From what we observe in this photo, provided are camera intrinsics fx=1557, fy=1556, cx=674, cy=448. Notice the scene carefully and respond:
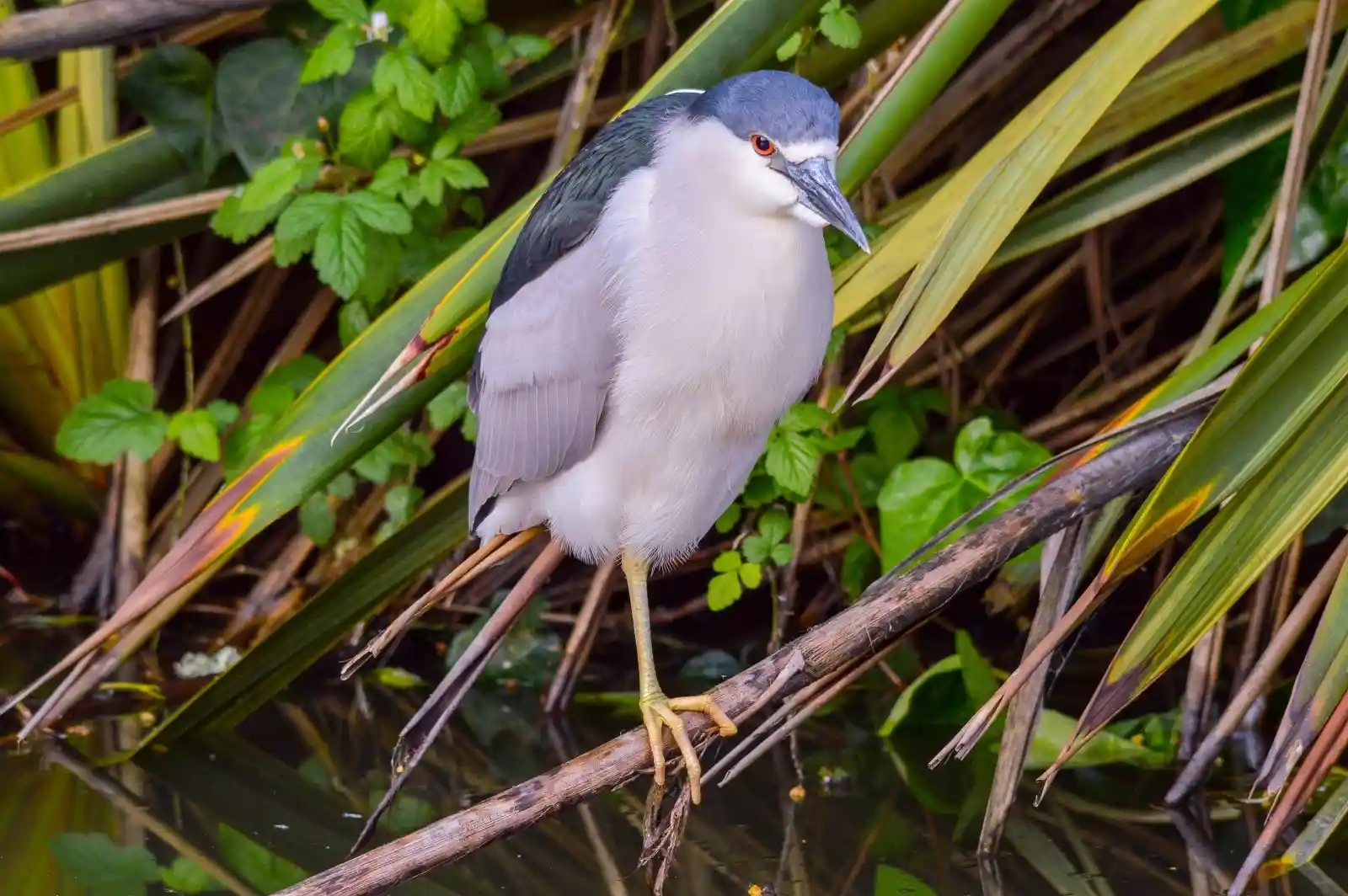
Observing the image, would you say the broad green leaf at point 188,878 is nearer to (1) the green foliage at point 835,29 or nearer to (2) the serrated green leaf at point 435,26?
(2) the serrated green leaf at point 435,26

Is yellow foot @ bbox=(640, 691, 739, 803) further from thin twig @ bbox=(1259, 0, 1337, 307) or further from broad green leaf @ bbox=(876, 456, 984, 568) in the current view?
thin twig @ bbox=(1259, 0, 1337, 307)

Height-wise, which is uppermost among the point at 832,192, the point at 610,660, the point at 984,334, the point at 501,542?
the point at 832,192

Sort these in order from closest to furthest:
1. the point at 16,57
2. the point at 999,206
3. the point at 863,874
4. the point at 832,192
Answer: the point at 832,192
the point at 999,206
the point at 863,874
the point at 16,57

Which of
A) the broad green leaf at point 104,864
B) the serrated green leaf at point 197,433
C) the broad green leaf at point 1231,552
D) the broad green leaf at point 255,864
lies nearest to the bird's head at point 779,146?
the broad green leaf at point 1231,552

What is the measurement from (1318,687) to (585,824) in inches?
41.5

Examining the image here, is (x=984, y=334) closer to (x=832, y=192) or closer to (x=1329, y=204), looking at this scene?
(x=1329, y=204)

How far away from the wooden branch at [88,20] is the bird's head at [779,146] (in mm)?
1046

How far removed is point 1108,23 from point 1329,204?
952 mm

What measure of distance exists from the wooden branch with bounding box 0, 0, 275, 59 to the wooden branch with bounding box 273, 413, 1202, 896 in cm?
135

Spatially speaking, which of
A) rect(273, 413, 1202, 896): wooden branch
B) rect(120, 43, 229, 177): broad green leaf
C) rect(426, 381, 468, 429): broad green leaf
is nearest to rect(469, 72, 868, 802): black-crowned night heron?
rect(273, 413, 1202, 896): wooden branch

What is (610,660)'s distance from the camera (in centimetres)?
299

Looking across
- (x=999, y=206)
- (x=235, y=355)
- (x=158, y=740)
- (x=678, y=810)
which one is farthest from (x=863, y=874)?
(x=235, y=355)

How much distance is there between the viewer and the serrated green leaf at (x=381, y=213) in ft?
8.07

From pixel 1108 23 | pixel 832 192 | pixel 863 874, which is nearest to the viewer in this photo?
pixel 832 192
